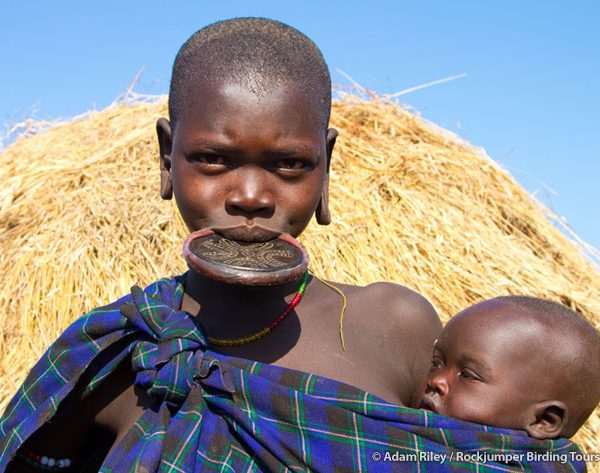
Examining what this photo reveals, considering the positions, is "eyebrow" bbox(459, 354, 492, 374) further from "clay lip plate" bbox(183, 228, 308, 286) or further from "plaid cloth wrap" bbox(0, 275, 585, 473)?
"clay lip plate" bbox(183, 228, 308, 286)

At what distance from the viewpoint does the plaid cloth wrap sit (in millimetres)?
1333

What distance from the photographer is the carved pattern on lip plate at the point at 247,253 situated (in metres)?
1.32

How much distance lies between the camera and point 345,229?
13.8 feet

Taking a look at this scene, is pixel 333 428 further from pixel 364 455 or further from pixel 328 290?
pixel 328 290

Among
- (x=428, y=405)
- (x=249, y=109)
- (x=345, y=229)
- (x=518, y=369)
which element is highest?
(x=249, y=109)

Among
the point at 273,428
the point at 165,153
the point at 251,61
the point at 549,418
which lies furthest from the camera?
the point at 165,153

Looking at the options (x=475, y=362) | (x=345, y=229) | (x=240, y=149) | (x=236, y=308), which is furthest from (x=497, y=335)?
(x=345, y=229)

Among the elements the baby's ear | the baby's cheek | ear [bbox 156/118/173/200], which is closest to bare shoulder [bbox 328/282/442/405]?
the baby's cheek

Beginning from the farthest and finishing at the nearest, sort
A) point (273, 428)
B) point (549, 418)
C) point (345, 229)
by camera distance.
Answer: point (345, 229) → point (549, 418) → point (273, 428)

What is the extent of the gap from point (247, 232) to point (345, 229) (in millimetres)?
2819

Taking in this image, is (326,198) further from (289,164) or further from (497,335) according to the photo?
(497,335)

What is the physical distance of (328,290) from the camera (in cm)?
170

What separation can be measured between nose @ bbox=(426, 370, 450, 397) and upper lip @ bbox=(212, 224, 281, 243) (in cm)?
53

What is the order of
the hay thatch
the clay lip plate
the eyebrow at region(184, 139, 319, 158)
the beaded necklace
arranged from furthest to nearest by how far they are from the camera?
the hay thatch
the beaded necklace
the eyebrow at region(184, 139, 319, 158)
the clay lip plate
